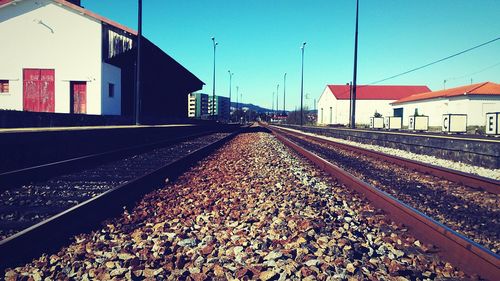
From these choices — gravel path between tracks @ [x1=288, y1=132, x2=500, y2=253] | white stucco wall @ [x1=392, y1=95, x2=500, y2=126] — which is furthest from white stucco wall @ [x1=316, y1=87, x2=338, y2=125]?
gravel path between tracks @ [x1=288, y1=132, x2=500, y2=253]

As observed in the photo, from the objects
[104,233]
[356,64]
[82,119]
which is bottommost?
[104,233]

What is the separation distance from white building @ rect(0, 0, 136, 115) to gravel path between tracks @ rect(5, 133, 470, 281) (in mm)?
18006

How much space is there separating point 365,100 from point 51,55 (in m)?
63.7

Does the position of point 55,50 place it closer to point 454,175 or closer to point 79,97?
point 79,97

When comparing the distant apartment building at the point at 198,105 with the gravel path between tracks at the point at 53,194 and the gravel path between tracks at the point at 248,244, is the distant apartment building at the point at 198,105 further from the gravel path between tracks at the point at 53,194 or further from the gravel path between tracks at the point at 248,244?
the gravel path between tracks at the point at 248,244

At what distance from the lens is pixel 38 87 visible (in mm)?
19781

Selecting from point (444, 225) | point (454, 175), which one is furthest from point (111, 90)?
point (444, 225)

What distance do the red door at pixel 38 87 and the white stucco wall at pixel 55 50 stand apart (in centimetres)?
27

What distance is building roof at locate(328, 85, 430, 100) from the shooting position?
6994 centimetres

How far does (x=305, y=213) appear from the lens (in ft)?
13.4

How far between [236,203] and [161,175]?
2500mm

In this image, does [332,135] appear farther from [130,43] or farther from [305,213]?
[305,213]

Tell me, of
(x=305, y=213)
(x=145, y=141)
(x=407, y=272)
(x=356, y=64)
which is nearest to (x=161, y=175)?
(x=305, y=213)

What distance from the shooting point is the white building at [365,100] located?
68938 millimetres
